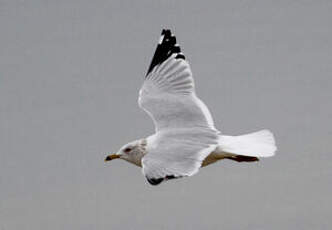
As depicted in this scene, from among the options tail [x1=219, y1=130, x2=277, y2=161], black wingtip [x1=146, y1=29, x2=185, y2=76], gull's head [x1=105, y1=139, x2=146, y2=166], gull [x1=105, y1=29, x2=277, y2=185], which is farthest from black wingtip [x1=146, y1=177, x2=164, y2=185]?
black wingtip [x1=146, y1=29, x2=185, y2=76]

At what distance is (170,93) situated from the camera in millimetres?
6691

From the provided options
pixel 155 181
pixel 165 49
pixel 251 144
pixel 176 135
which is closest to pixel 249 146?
pixel 251 144

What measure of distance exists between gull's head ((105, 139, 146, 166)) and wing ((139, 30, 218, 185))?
0.13m

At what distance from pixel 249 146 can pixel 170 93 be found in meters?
0.98

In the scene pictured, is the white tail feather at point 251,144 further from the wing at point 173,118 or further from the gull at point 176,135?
the wing at point 173,118

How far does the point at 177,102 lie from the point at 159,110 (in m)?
0.20

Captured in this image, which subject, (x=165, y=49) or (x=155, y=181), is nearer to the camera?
(x=155, y=181)

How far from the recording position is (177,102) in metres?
6.50

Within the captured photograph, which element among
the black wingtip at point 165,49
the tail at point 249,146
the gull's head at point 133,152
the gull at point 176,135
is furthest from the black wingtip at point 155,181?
the black wingtip at point 165,49

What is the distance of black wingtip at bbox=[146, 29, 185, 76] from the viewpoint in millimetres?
7133

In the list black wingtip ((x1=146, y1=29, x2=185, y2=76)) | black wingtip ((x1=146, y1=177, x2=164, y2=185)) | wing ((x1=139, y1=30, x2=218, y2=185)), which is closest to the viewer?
black wingtip ((x1=146, y1=177, x2=164, y2=185))

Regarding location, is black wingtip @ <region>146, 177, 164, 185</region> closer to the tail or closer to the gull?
the gull

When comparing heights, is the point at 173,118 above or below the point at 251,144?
above

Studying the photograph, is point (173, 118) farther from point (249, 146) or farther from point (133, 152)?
point (249, 146)
